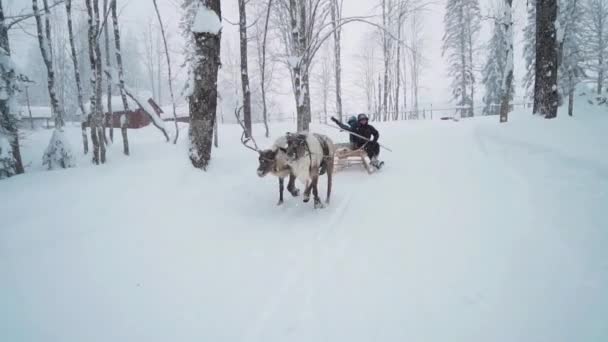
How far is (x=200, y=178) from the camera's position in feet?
19.6

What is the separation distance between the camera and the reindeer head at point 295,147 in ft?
15.4

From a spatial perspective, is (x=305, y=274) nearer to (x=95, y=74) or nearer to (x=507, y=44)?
(x=95, y=74)

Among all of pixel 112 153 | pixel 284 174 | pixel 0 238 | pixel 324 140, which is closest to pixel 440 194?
pixel 324 140

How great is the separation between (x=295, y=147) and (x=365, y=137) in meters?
4.17

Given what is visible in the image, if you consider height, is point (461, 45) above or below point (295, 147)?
above

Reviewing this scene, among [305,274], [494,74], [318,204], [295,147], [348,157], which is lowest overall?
[305,274]

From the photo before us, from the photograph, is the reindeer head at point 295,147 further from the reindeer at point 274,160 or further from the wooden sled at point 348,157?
the wooden sled at point 348,157

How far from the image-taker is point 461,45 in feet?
99.8

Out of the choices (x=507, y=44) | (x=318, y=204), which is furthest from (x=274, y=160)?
(x=507, y=44)

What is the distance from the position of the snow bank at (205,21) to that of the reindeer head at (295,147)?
2860 mm

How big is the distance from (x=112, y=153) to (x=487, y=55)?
34.4 m

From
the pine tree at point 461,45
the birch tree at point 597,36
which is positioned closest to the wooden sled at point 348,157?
the pine tree at point 461,45

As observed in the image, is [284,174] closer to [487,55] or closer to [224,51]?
[487,55]

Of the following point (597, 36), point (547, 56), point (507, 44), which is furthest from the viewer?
point (597, 36)
